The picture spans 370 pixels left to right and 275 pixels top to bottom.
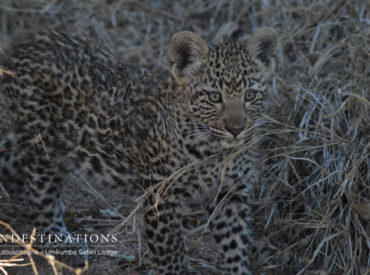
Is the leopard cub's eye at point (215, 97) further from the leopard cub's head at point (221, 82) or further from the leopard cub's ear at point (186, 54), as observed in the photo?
the leopard cub's ear at point (186, 54)

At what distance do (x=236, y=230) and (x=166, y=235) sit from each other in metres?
0.69

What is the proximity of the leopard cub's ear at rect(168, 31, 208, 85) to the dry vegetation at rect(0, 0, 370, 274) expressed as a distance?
35.2 inches

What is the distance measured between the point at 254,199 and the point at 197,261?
0.99 meters

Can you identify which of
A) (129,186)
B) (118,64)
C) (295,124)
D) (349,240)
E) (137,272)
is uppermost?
(118,64)

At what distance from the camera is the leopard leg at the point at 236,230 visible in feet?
17.3

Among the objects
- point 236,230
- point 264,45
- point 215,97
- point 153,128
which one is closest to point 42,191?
point 153,128

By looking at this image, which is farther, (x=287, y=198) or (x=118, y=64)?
(x=287, y=198)

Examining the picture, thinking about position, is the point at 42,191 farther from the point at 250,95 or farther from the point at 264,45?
the point at 264,45

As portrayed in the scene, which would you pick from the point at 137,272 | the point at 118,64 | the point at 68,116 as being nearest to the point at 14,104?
the point at 68,116

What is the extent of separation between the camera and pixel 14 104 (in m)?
5.45

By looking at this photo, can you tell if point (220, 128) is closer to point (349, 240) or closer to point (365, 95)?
point (349, 240)

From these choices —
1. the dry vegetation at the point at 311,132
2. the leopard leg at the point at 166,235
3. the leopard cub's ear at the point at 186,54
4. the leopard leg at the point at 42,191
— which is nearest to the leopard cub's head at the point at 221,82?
the leopard cub's ear at the point at 186,54

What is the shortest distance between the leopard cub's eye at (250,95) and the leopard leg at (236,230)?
942 mm

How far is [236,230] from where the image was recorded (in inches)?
208
